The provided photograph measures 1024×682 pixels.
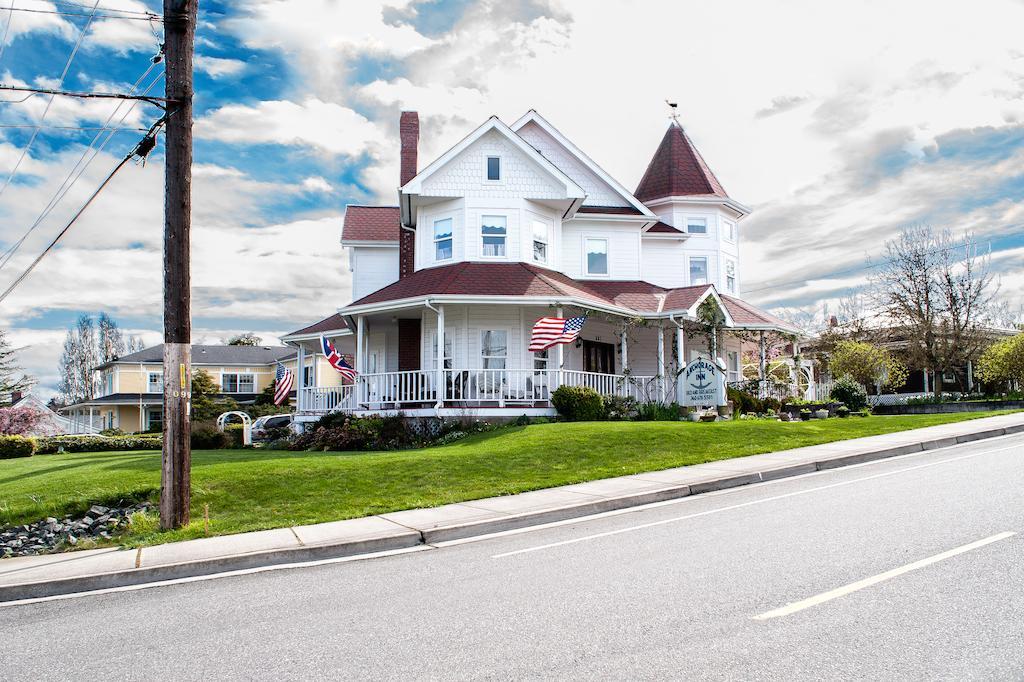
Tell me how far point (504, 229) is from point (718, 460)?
485 inches

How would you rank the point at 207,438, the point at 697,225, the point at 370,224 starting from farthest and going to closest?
the point at 697,225
the point at 370,224
the point at 207,438

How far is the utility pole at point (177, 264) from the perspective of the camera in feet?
32.8

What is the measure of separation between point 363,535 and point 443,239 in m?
16.8

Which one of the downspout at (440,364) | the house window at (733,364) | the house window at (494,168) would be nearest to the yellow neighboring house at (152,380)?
the house window at (494,168)

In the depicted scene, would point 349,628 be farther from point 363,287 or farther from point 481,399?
point 363,287

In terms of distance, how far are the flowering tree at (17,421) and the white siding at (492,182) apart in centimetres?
2202

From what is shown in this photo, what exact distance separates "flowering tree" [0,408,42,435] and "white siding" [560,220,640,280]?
80.8 ft

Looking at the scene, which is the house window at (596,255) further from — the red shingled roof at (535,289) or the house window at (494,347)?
the house window at (494,347)

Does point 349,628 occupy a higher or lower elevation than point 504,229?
lower

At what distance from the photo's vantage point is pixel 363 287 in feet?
95.2

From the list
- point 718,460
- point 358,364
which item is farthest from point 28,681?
point 358,364

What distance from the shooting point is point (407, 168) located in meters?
28.1

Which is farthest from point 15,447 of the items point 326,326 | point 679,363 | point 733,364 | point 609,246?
point 733,364

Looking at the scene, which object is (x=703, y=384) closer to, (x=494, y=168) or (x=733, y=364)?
(x=733, y=364)
